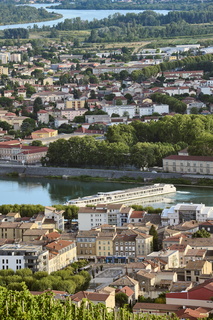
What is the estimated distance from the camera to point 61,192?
73.7 feet

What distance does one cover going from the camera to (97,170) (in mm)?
24781

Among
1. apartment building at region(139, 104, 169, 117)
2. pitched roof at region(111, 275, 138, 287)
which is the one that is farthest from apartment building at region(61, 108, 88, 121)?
pitched roof at region(111, 275, 138, 287)

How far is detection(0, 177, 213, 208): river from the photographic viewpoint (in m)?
20.7

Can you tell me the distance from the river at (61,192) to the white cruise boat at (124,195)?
196 mm

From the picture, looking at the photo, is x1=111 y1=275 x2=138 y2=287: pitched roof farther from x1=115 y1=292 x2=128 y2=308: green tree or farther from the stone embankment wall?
the stone embankment wall

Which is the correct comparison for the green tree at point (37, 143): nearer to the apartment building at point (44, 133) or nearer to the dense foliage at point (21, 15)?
the apartment building at point (44, 133)

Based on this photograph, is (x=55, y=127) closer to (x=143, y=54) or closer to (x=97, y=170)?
(x=97, y=170)

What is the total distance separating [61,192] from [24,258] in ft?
24.7

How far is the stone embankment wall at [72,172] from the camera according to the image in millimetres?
23898

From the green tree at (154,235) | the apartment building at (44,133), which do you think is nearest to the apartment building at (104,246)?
the green tree at (154,235)

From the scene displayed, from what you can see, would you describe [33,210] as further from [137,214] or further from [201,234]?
[201,234]

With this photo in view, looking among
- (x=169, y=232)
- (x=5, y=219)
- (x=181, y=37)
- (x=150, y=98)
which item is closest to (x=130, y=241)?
(x=169, y=232)

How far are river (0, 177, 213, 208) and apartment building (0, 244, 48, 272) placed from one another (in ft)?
16.9

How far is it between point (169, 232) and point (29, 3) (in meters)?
81.7
